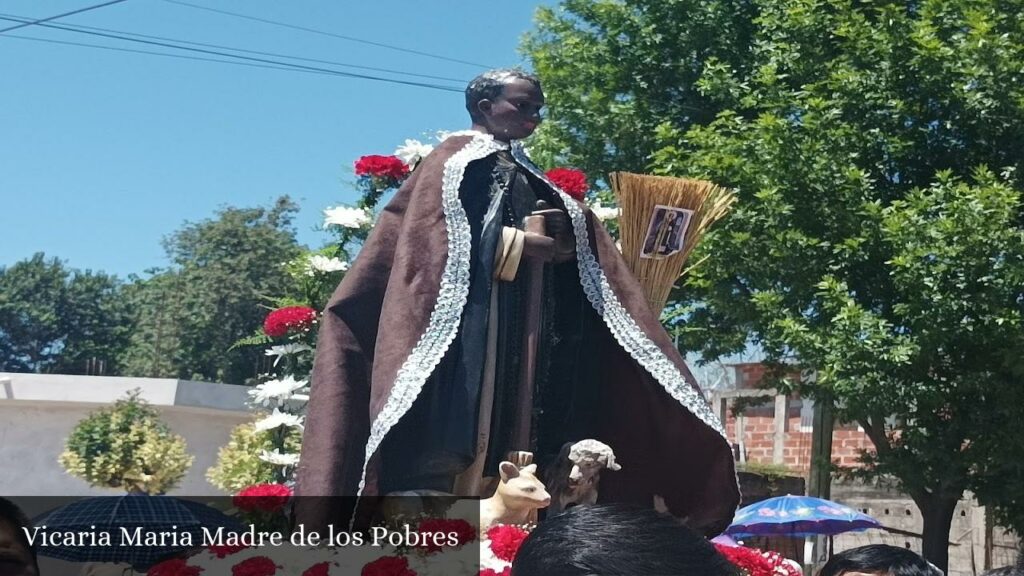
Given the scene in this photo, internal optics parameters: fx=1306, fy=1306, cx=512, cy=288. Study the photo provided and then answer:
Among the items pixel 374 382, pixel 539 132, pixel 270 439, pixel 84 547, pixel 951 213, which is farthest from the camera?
pixel 539 132

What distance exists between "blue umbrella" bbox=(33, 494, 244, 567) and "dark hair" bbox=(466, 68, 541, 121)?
5.91 feet

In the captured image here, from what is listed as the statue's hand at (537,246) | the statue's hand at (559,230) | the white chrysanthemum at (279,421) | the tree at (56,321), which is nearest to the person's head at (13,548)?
the statue's hand at (537,246)

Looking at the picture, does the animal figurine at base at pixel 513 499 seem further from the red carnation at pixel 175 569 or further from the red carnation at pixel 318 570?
the red carnation at pixel 175 569

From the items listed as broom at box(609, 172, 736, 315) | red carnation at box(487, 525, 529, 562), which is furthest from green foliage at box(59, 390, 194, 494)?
red carnation at box(487, 525, 529, 562)

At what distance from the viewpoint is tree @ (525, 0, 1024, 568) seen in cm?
1108

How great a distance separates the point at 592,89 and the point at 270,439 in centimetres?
858

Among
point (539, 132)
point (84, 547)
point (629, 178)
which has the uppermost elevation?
point (539, 132)

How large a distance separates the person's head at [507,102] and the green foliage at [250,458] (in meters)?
2.44

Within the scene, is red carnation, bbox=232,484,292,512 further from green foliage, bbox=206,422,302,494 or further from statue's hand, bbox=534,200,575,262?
green foliage, bbox=206,422,302,494

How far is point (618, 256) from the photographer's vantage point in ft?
16.2

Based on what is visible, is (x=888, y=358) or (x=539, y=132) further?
(x=539, y=132)

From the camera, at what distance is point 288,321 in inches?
261

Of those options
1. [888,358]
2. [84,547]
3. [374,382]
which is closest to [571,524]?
[374,382]

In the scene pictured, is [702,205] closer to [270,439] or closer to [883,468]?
[270,439]
